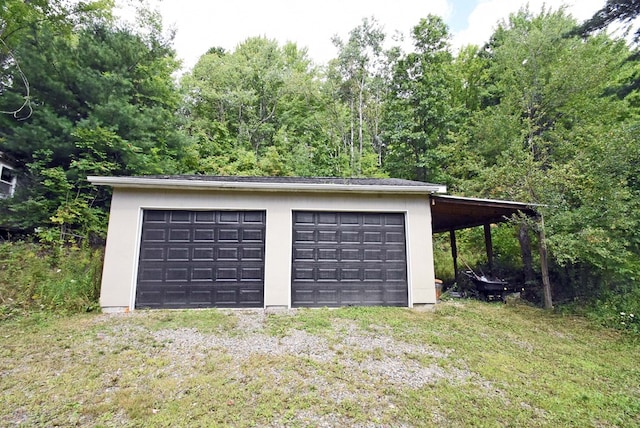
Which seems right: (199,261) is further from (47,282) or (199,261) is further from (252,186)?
(47,282)

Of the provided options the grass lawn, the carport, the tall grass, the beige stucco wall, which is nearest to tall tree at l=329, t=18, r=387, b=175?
the carport

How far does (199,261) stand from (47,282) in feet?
9.47

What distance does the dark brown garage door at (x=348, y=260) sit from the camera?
6.50 m

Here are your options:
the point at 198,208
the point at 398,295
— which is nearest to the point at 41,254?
the point at 198,208

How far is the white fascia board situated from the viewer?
602 centimetres

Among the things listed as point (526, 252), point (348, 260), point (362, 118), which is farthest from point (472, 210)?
point (362, 118)

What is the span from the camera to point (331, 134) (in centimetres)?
1767

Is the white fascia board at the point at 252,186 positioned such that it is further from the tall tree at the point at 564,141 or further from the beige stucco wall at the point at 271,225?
the tall tree at the point at 564,141

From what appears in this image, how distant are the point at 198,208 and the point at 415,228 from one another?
4.72 m

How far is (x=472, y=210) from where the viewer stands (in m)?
7.51

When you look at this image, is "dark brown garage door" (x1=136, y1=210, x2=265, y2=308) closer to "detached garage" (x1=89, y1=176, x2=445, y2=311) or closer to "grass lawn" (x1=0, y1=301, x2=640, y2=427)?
"detached garage" (x1=89, y1=176, x2=445, y2=311)

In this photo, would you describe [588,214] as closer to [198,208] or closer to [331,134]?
[198,208]

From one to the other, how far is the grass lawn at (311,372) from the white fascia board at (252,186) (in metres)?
2.52

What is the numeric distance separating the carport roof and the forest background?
16.7 inches
